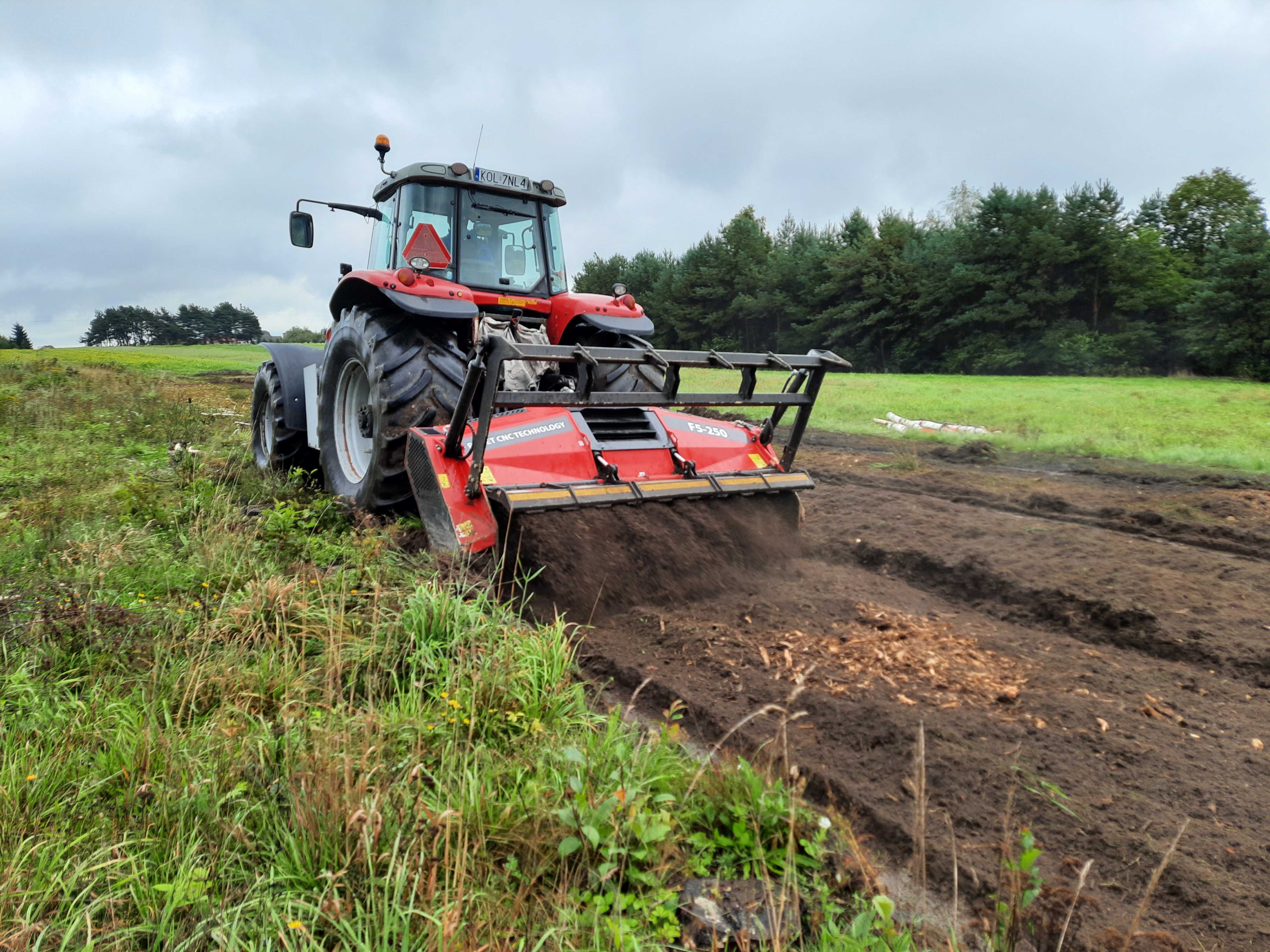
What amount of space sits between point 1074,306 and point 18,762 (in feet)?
110

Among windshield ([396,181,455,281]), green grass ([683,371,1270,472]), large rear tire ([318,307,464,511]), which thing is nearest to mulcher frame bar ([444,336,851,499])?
large rear tire ([318,307,464,511])

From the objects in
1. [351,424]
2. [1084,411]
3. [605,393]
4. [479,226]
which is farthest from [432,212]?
[1084,411]

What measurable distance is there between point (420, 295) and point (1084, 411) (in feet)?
40.8

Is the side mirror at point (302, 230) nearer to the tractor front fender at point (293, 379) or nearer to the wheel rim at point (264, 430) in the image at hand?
the tractor front fender at point (293, 379)

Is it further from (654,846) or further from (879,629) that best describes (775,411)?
(654,846)

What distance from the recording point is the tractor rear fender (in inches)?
194

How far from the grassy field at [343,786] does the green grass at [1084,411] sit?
29.3 feet

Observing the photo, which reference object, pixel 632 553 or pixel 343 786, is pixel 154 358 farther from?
pixel 343 786

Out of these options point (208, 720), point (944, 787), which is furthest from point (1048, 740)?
point (208, 720)

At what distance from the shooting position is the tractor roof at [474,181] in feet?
19.3

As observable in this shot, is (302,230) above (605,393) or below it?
above

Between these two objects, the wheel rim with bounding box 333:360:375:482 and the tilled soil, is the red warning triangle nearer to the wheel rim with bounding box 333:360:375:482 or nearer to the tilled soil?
the wheel rim with bounding box 333:360:375:482

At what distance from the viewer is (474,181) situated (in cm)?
595

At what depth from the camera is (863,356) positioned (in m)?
35.7
